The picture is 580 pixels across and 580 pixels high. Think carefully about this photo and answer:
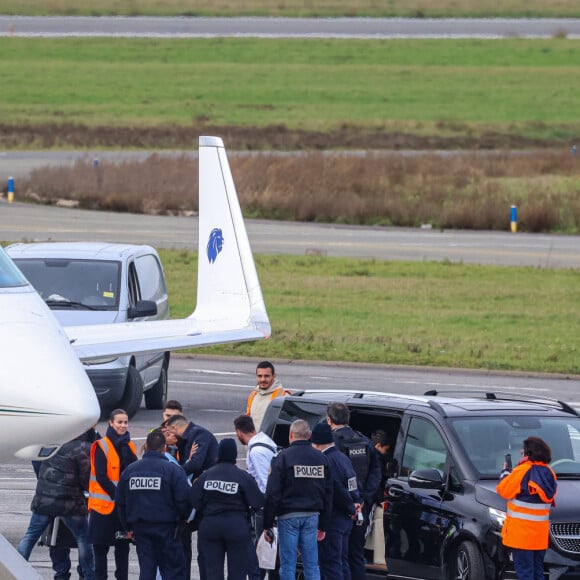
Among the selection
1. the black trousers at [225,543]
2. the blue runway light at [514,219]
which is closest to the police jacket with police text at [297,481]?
the black trousers at [225,543]

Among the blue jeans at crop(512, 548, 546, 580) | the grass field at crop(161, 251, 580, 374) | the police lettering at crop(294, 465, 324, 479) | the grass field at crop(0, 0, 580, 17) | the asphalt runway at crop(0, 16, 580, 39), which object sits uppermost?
the grass field at crop(0, 0, 580, 17)

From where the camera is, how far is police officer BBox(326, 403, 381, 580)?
13422 mm

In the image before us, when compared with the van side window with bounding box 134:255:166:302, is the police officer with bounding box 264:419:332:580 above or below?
below

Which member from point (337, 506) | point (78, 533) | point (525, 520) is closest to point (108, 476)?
point (78, 533)

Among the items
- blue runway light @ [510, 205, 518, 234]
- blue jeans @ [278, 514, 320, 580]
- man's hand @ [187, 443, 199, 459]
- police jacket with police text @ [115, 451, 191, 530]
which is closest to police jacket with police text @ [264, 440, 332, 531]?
blue jeans @ [278, 514, 320, 580]

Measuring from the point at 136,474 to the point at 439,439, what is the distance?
3140mm

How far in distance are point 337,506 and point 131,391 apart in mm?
9595

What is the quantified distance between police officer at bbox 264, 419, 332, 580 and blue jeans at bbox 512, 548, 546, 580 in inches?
65.5

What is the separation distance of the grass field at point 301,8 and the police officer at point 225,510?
98262mm

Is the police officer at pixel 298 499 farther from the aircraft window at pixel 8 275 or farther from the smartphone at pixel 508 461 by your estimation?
the aircraft window at pixel 8 275

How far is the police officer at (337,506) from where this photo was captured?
41.7ft

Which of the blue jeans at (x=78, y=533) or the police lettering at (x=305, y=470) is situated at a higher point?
the police lettering at (x=305, y=470)

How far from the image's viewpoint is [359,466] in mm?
13438

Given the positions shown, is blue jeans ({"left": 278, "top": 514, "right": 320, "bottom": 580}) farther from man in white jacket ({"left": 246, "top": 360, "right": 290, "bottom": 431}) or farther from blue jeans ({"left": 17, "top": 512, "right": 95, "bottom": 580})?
man in white jacket ({"left": 246, "top": 360, "right": 290, "bottom": 431})
